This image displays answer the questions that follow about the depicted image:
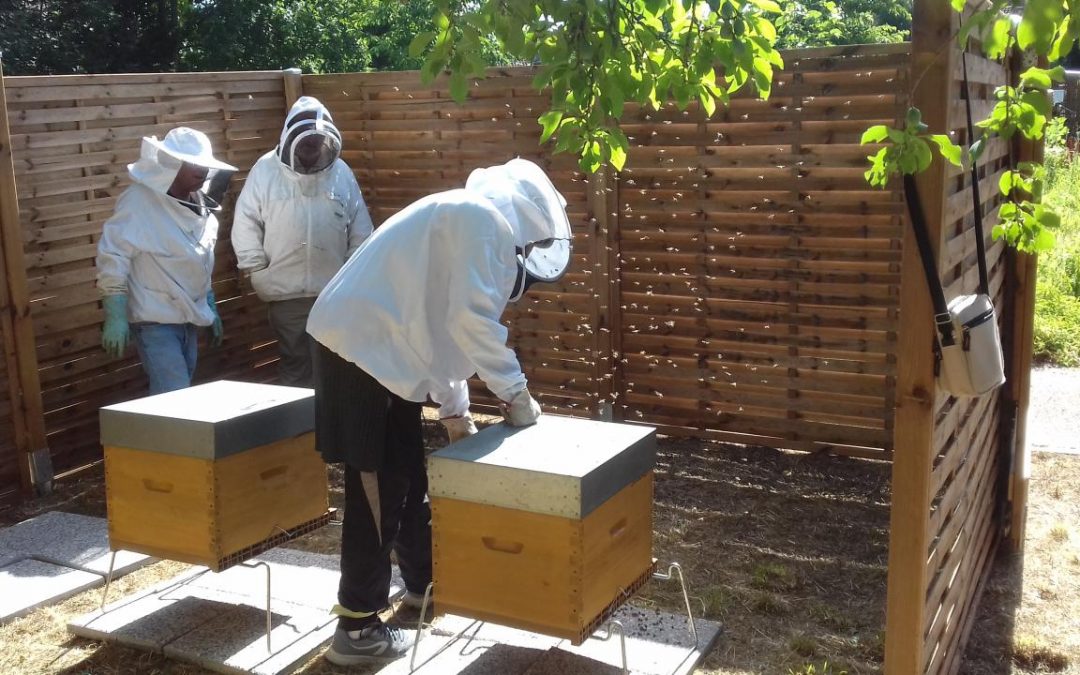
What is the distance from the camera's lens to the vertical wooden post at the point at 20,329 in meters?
5.38

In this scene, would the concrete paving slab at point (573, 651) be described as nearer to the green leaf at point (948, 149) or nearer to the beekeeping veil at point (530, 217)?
the beekeeping veil at point (530, 217)

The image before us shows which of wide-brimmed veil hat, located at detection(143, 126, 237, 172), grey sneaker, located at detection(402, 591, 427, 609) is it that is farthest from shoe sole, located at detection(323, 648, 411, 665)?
wide-brimmed veil hat, located at detection(143, 126, 237, 172)

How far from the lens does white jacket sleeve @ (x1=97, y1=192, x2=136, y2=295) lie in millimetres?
5527

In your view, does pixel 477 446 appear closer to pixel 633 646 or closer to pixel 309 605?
pixel 633 646

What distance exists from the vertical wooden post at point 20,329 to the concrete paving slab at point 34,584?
0.91 m

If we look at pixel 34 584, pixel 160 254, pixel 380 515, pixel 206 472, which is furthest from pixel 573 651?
pixel 160 254

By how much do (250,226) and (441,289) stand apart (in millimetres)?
3096

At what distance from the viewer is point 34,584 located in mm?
4625

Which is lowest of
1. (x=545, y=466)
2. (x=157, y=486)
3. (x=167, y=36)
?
(x=157, y=486)

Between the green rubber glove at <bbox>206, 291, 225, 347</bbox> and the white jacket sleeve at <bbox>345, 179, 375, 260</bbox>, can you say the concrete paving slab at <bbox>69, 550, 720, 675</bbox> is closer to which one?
the green rubber glove at <bbox>206, 291, 225, 347</bbox>

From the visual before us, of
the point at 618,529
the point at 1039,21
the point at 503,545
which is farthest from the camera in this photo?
the point at 618,529

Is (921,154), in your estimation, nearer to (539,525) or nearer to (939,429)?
(939,429)

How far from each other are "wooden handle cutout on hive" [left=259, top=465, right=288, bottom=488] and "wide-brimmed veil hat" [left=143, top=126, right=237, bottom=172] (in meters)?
2.14

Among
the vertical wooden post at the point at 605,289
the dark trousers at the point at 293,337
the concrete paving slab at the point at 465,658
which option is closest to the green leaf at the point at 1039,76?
the concrete paving slab at the point at 465,658
